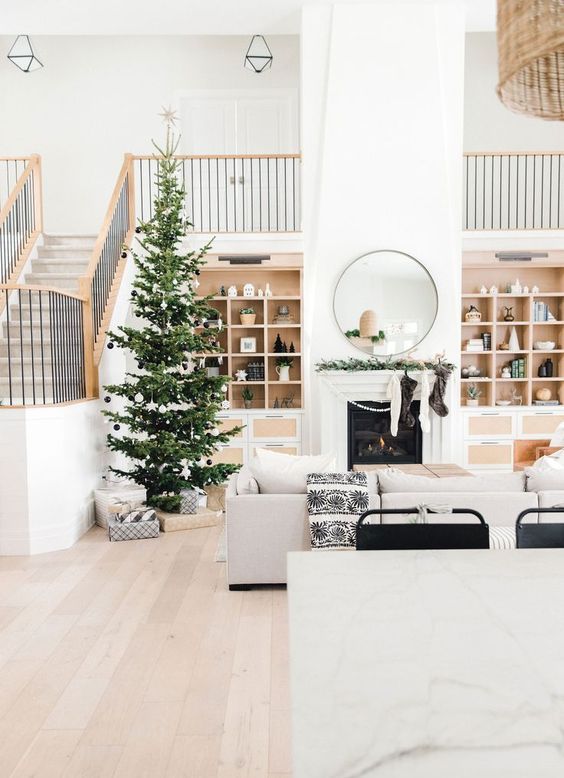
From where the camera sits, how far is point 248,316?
916 cm

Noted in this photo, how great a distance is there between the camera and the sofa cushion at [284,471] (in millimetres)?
4688

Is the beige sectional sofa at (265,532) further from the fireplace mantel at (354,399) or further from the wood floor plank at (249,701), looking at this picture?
the fireplace mantel at (354,399)

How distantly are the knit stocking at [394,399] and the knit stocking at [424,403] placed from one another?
10.7 inches

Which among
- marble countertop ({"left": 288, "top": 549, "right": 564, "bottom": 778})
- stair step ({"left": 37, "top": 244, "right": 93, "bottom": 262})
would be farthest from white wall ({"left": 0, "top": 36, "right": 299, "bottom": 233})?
marble countertop ({"left": 288, "top": 549, "right": 564, "bottom": 778})

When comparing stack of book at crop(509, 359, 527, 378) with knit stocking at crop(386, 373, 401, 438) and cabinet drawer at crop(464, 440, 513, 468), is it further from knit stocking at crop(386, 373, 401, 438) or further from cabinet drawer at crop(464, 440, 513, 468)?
knit stocking at crop(386, 373, 401, 438)

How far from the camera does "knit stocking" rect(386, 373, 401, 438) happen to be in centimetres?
811

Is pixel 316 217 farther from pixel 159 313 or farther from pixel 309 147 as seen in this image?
pixel 159 313

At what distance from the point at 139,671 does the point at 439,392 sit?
18.3 ft

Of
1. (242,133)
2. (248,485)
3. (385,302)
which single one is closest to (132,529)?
(248,485)

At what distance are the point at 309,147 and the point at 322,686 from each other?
7.82 m

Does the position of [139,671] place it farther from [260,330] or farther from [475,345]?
[475,345]

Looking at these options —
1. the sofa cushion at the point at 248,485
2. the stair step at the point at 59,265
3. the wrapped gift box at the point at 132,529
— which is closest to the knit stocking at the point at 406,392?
the wrapped gift box at the point at 132,529

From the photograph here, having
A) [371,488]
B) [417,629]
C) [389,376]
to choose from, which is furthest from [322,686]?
[389,376]

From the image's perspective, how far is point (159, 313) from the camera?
22.0 feet
